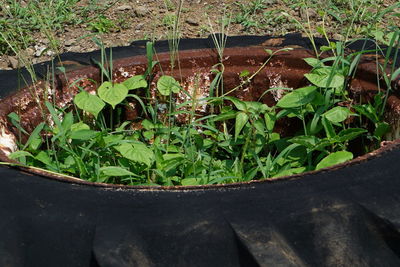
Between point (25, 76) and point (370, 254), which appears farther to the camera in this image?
point (25, 76)

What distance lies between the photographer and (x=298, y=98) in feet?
6.16

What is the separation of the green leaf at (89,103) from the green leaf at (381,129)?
0.76m

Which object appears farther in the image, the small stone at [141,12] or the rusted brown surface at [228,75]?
the small stone at [141,12]

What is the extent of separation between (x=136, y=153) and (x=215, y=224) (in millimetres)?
629

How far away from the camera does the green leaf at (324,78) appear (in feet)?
5.94

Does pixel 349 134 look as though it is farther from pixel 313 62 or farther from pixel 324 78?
pixel 313 62

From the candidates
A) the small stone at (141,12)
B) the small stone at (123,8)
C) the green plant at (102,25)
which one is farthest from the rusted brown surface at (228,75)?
the small stone at (123,8)

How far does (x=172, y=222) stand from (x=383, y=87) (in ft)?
3.17

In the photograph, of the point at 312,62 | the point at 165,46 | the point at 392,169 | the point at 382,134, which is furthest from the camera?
the point at 165,46

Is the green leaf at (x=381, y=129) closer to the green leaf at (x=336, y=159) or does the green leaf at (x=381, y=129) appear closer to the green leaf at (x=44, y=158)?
the green leaf at (x=336, y=159)

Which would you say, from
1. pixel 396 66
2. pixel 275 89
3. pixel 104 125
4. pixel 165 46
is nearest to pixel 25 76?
pixel 104 125

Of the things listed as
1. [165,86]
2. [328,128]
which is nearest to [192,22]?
[165,86]

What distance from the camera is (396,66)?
6.02 ft

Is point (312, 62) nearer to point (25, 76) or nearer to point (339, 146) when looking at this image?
point (339, 146)
